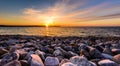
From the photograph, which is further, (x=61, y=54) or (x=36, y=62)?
(x=61, y=54)

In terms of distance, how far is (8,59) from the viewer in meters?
3.32

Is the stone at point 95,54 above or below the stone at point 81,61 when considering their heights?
below

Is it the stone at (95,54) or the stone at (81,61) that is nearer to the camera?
the stone at (81,61)

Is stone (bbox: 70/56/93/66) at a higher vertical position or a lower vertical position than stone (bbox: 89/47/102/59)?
higher

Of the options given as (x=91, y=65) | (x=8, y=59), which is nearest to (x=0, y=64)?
(x=8, y=59)

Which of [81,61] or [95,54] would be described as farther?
[95,54]

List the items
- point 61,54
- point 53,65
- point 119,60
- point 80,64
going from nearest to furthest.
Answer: point 80,64 < point 53,65 < point 119,60 < point 61,54

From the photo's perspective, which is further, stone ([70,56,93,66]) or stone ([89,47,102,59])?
stone ([89,47,102,59])

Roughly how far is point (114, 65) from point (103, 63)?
222 millimetres

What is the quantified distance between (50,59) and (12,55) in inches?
33.0

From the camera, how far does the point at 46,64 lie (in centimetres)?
329

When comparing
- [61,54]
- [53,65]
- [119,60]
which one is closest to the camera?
[53,65]

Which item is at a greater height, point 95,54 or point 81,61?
point 81,61

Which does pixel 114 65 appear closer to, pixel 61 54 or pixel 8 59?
pixel 61 54
